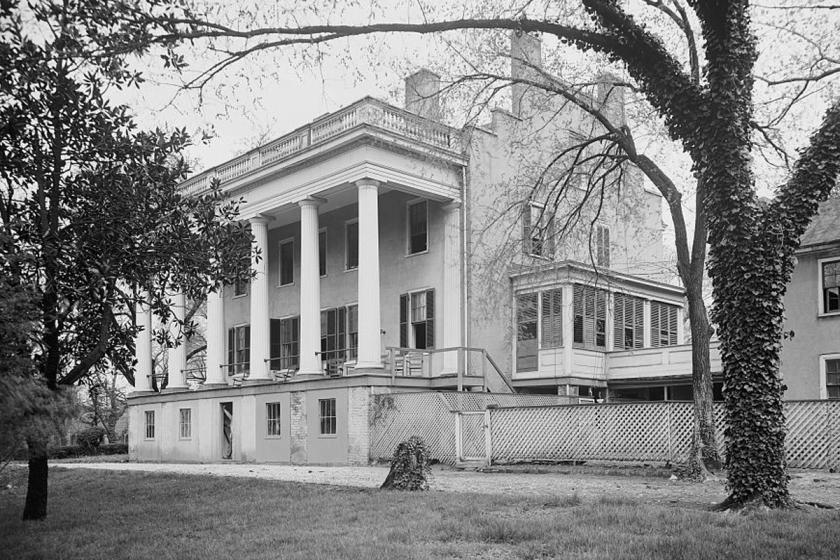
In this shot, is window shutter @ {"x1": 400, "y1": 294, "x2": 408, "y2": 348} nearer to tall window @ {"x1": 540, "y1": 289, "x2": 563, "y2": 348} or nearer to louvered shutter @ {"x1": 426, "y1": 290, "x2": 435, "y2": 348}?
louvered shutter @ {"x1": 426, "y1": 290, "x2": 435, "y2": 348}

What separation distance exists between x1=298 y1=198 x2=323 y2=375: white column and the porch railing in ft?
7.75

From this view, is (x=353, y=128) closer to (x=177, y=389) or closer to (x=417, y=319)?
(x=417, y=319)

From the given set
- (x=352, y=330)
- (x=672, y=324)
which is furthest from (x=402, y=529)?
(x=672, y=324)

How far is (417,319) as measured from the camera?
96.2 ft

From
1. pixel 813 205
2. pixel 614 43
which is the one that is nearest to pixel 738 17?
pixel 614 43

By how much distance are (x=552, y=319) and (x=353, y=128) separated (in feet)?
28.9

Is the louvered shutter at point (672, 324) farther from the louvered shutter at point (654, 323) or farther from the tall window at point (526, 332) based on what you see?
the tall window at point (526, 332)

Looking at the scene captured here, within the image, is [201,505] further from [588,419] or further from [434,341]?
[434,341]

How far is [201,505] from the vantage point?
14.2m

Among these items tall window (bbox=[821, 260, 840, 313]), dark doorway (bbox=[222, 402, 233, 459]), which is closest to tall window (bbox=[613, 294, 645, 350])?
tall window (bbox=[821, 260, 840, 313])

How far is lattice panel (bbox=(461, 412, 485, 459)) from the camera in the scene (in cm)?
2138

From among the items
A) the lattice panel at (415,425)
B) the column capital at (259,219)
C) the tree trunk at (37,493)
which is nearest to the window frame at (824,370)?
the lattice panel at (415,425)

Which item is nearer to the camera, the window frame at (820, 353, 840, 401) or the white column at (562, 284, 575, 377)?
the window frame at (820, 353, 840, 401)

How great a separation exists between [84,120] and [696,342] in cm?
1194
